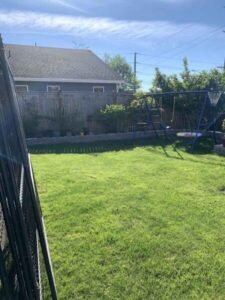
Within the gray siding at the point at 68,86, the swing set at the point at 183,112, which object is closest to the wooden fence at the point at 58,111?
the swing set at the point at 183,112

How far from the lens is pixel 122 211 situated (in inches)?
164

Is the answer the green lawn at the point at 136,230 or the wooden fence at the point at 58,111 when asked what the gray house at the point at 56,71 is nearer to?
the wooden fence at the point at 58,111

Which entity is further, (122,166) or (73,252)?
(122,166)

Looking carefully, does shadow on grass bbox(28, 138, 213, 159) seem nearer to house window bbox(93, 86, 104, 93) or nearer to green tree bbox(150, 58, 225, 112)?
green tree bbox(150, 58, 225, 112)

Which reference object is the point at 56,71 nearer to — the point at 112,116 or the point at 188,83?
the point at 112,116

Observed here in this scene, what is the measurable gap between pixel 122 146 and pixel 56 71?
8821 millimetres

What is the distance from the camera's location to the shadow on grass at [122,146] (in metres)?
8.84

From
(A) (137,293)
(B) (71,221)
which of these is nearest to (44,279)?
(A) (137,293)

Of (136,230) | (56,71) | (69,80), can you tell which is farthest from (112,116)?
(136,230)

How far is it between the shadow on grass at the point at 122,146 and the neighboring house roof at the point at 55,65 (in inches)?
289

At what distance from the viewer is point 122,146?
31.7ft

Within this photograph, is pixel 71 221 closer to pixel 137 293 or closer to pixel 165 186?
pixel 137 293

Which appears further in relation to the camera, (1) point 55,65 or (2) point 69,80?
(1) point 55,65

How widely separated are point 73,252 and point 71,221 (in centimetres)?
73
